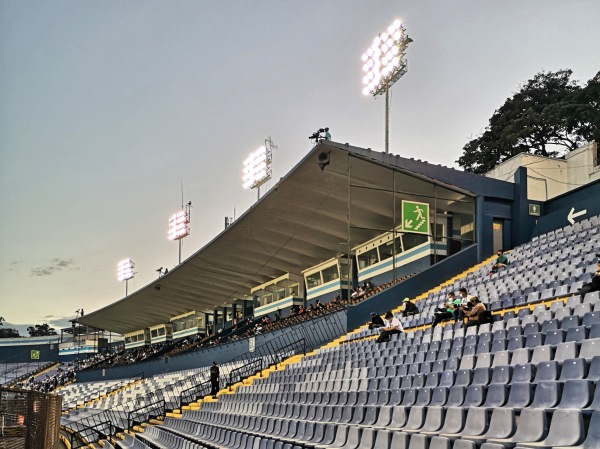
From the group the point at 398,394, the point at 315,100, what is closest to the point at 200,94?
the point at 315,100

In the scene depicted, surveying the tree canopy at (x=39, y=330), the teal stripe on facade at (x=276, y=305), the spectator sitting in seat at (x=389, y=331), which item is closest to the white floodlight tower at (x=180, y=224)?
the teal stripe on facade at (x=276, y=305)

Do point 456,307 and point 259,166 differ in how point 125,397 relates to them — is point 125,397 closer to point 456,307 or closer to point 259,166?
point 259,166

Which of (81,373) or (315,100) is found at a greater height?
(315,100)

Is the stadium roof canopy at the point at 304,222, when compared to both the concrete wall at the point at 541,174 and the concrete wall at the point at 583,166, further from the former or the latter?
the concrete wall at the point at 583,166

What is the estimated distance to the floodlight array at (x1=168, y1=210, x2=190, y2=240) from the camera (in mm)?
48041

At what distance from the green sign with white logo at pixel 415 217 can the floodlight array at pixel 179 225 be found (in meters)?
29.5

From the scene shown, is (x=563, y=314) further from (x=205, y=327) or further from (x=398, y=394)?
(x=205, y=327)

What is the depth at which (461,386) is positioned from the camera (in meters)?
7.32

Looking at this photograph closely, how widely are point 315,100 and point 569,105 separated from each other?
14.9 metres

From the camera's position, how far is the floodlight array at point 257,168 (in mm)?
35281

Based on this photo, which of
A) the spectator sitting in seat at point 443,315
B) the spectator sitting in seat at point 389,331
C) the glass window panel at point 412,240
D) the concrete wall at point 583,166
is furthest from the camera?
the concrete wall at point 583,166

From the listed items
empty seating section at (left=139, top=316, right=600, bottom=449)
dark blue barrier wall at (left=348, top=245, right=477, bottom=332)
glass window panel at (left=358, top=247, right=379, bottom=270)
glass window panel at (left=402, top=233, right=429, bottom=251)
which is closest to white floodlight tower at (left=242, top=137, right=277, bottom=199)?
glass window panel at (left=358, top=247, right=379, bottom=270)

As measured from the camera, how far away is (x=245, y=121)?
3325 centimetres

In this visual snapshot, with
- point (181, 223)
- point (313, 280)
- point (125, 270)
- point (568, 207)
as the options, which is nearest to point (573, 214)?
point (568, 207)
